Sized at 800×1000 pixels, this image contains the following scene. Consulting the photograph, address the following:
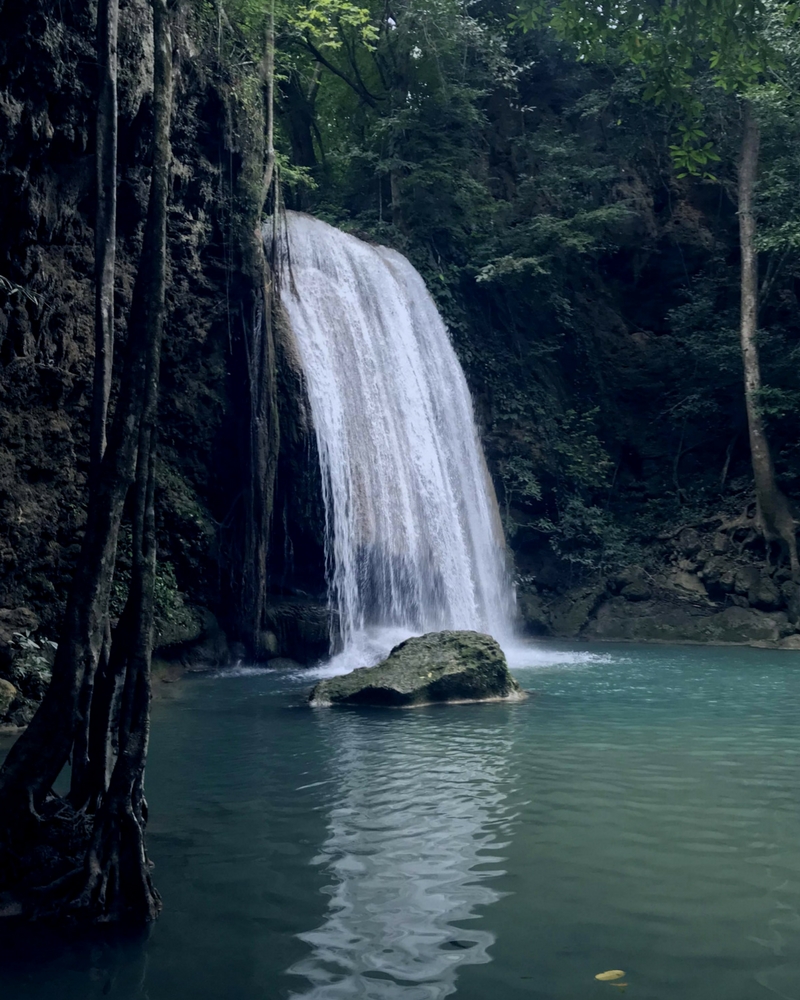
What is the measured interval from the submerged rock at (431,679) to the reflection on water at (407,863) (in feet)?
5.85

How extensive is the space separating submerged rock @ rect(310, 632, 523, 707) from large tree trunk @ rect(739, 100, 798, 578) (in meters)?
9.71

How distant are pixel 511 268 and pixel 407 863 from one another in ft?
56.1

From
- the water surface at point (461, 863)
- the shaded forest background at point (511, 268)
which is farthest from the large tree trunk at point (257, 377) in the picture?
the water surface at point (461, 863)

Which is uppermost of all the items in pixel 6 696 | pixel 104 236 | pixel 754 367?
pixel 754 367

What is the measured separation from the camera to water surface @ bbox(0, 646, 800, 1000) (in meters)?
3.57

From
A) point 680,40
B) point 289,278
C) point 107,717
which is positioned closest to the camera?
point 107,717

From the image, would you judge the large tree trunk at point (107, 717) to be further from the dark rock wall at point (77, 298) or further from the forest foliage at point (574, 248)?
the forest foliage at point (574, 248)

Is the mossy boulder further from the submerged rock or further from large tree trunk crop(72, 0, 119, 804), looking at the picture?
large tree trunk crop(72, 0, 119, 804)

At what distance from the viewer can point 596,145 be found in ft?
76.0

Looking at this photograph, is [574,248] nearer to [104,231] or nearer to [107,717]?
[104,231]

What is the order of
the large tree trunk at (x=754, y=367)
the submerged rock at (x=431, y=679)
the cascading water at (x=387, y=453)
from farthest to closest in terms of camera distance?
the large tree trunk at (x=754, y=367) → the cascading water at (x=387, y=453) → the submerged rock at (x=431, y=679)

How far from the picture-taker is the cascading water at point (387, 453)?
15.1 m

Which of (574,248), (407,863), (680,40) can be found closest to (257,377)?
(680,40)

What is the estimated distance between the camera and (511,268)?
803 inches
